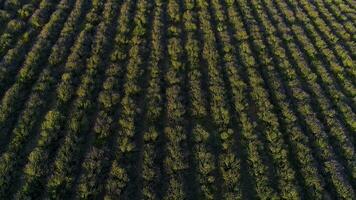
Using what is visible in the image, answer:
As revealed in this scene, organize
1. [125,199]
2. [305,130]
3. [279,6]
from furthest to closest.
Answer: [279,6]
[305,130]
[125,199]

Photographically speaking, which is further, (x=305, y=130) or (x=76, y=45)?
(x=76, y=45)

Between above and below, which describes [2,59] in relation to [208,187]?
above

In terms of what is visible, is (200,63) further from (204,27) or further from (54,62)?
(54,62)

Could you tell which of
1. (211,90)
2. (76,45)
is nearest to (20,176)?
(76,45)

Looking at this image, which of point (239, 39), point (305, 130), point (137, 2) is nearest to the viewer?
point (305, 130)

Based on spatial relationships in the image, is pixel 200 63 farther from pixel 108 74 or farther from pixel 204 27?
pixel 108 74

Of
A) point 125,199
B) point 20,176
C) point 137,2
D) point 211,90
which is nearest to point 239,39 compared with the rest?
point 211,90
